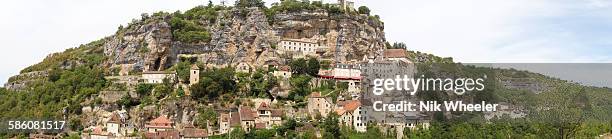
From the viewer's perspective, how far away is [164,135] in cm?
6322

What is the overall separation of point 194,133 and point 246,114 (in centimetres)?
358

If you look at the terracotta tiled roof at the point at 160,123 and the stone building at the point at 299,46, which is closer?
the terracotta tiled roof at the point at 160,123

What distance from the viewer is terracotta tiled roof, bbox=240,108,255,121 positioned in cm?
6347

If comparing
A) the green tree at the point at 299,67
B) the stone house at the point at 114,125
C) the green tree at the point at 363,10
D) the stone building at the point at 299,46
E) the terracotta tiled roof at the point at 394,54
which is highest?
the green tree at the point at 363,10

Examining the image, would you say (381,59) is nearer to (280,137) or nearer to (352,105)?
(352,105)

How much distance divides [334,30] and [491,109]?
1715 centimetres

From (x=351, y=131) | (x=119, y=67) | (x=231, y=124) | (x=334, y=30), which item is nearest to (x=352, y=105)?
(x=351, y=131)

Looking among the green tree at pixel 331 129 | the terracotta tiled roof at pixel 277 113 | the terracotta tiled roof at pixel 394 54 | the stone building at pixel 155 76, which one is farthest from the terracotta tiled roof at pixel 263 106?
the terracotta tiled roof at pixel 394 54

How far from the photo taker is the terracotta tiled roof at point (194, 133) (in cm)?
6259

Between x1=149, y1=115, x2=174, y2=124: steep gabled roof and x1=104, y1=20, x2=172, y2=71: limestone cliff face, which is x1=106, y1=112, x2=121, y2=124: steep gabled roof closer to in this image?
x1=149, y1=115, x2=174, y2=124: steep gabled roof

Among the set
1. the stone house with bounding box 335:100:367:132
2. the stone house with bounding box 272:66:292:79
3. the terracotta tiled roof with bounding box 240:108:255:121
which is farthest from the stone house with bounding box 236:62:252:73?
the stone house with bounding box 335:100:367:132

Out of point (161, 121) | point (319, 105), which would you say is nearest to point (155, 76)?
point (161, 121)

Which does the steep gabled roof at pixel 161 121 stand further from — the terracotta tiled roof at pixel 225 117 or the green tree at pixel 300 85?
the green tree at pixel 300 85

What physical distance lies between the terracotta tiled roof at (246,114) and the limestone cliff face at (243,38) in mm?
9948
